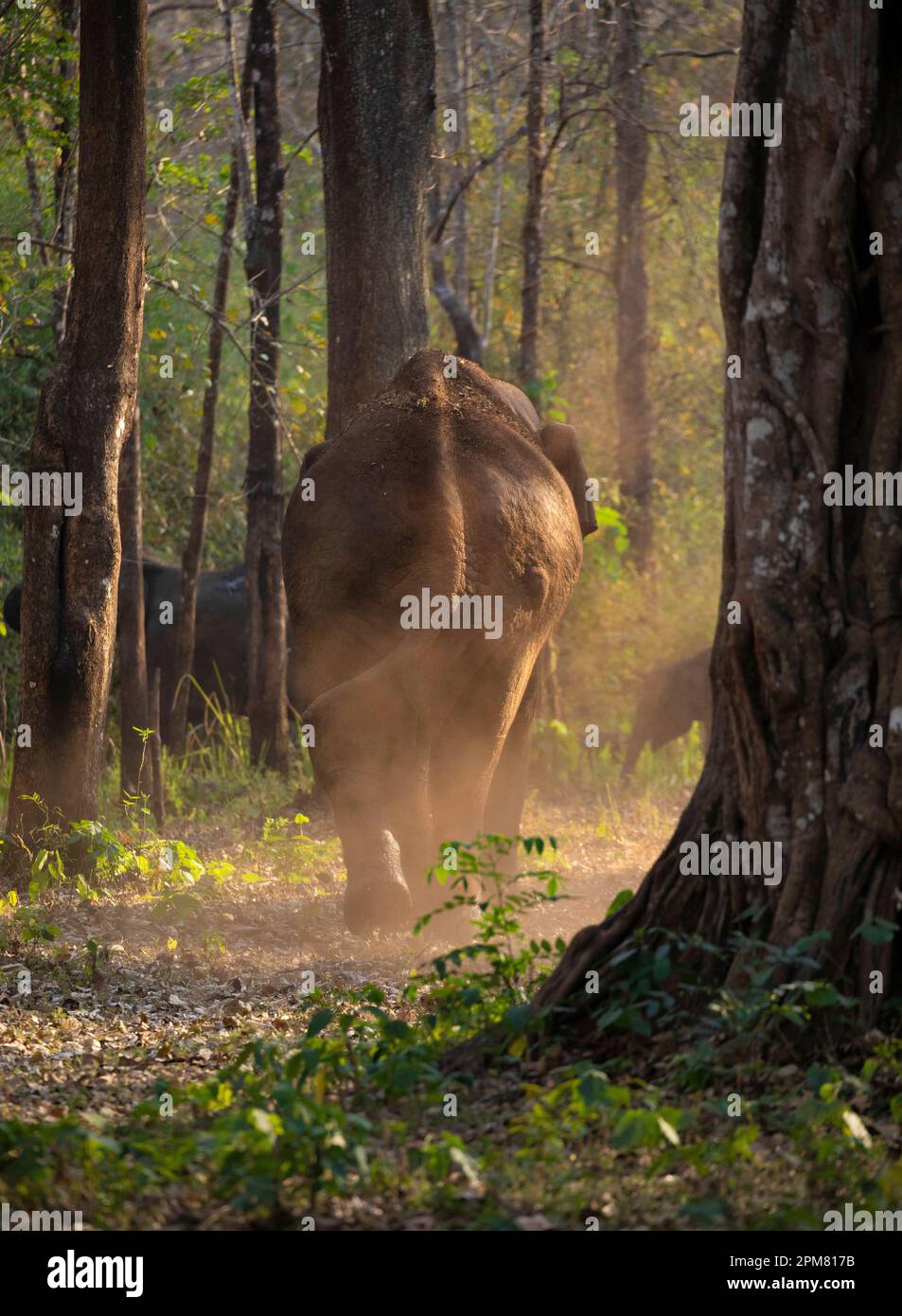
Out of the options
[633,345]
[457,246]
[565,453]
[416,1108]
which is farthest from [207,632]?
[416,1108]

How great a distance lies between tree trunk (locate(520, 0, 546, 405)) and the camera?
15.5 m

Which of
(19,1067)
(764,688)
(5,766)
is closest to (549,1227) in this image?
(764,688)

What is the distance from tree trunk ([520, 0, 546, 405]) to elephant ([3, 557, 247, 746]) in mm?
3769

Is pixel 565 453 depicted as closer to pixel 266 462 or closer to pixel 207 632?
pixel 266 462

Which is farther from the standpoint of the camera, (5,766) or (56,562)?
Result: (5,766)

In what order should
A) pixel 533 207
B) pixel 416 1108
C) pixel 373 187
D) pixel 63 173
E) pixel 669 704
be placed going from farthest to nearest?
pixel 533 207 < pixel 669 704 < pixel 63 173 < pixel 373 187 < pixel 416 1108

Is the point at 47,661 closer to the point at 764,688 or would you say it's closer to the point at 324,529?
the point at 324,529

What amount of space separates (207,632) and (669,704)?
196 inches

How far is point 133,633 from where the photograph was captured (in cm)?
1195

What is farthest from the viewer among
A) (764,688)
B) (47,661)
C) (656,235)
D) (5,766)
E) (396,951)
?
(656,235)

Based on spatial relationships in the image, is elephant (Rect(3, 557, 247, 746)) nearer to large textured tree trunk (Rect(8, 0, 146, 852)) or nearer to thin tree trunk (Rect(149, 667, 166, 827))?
thin tree trunk (Rect(149, 667, 166, 827))

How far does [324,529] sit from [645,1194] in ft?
13.7

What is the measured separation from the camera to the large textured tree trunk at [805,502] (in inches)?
201

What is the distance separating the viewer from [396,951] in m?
7.46
